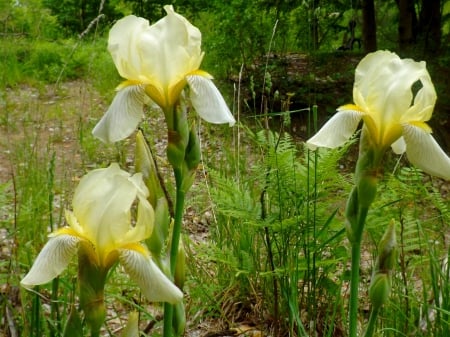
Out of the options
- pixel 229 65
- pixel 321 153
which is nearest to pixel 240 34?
pixel 229 65

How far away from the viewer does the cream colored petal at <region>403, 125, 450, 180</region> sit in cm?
96

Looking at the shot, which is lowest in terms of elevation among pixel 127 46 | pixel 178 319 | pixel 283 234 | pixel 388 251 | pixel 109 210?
pixel 283 234

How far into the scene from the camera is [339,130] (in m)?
1.01

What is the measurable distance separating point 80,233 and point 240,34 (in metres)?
4.30

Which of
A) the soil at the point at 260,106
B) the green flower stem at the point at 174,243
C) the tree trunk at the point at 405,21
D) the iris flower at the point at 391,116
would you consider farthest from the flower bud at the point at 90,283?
the tree trunk at the point at 405,21

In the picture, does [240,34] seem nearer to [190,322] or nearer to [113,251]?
[190,322]

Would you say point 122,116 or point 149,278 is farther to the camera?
point 122,116

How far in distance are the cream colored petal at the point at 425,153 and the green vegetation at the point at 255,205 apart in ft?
1.19

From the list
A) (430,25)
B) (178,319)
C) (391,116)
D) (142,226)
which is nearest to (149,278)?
(142,226)

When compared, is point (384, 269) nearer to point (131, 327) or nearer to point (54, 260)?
point (131, 327)

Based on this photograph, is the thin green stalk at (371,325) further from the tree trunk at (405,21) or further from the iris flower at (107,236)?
the tree trunk at (405,21)

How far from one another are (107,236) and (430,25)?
4909 millimetres

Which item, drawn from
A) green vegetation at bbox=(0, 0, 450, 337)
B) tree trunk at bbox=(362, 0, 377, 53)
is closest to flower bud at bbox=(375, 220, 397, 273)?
green vegetation at bbox=(0, 0, 450, 337)

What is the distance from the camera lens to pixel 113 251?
83 cm
